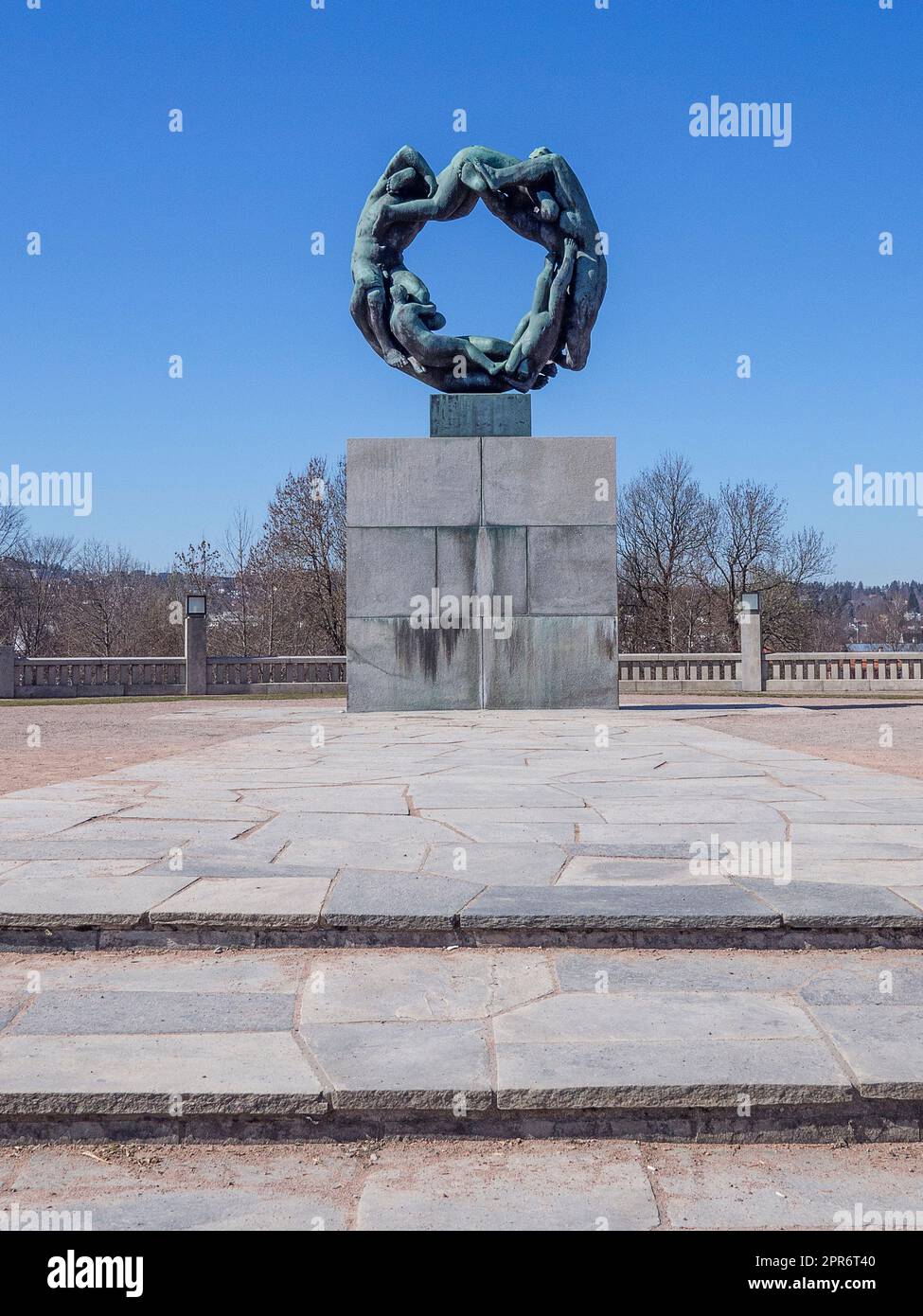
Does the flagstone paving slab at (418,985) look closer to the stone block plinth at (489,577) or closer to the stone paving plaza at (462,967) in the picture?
the stone paving plaza at (462,967)

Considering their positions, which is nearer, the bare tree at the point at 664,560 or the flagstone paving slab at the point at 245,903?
the flagstone paving slab at the point at 245,903

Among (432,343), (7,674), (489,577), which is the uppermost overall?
Result: (432,343)

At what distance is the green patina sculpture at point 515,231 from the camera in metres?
13.1

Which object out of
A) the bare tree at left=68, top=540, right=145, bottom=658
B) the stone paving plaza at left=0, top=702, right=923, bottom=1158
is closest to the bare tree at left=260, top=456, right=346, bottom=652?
the bare tree at left=68, top=540, right=145, bottom=658

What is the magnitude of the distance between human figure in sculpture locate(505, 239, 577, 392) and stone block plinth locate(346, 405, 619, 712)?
1.01 m

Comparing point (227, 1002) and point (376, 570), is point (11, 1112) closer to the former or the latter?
point (227, 1002)

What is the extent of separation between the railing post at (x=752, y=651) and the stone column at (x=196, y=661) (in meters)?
13.3

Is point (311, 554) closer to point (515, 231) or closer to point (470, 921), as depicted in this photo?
point (515, 231)

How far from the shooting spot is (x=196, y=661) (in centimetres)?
2520

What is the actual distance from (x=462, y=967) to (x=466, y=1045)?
2.05 ft

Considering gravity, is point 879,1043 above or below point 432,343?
below

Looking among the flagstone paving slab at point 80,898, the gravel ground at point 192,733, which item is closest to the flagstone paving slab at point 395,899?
the flagstone paving slab at point 80,898

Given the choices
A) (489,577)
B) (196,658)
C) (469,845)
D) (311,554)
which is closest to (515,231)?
(489,577)
